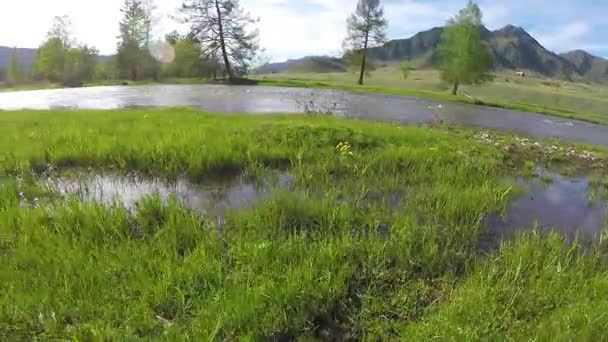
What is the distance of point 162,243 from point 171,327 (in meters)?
1.50

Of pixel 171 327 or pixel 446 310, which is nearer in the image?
pixel 171 327

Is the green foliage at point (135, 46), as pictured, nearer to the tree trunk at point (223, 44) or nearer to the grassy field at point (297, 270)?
the tree trunk at point (223, 44)

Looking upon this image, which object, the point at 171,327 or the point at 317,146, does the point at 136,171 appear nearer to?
the point at 317,146

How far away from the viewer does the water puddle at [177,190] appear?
628 cm

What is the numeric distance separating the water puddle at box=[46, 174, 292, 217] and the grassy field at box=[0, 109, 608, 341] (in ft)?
1.54

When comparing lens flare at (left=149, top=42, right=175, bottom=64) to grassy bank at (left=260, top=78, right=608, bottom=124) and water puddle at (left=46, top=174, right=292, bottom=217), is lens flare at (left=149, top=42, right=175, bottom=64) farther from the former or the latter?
water puddle at (left=46, top=174, right=292, bottom=217)

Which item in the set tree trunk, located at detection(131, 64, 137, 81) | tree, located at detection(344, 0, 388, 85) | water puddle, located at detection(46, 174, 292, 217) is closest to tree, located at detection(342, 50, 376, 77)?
tree, located at detection(344, 0, 388, 85)

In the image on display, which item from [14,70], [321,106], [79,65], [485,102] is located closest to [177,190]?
[321,106]

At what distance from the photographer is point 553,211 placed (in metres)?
7.07

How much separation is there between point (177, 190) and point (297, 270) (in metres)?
3.98

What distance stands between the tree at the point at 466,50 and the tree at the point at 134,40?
4386cm

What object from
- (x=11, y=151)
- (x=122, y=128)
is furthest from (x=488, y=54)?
(x=11, y=151)

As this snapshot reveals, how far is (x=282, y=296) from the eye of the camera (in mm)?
3582

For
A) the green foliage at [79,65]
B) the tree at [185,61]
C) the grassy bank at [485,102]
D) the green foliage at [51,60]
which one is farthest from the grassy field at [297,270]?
the green foliage at [51,60]
